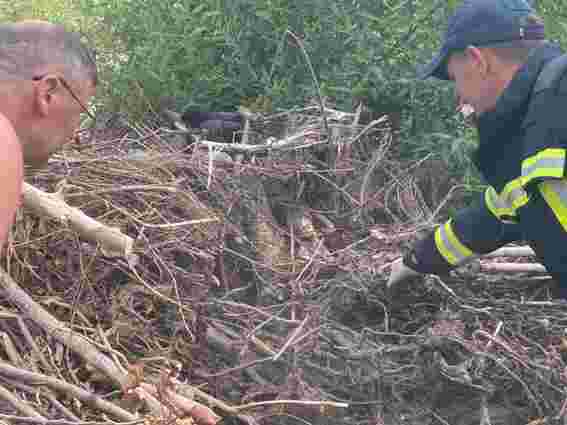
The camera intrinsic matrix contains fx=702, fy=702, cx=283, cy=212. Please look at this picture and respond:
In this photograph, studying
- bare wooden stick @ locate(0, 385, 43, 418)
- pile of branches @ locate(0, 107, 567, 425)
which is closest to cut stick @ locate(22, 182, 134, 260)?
pile of branches @ locate(0, 107, 567, 425)

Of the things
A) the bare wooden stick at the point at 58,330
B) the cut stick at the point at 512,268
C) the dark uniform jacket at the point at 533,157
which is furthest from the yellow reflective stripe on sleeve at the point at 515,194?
the bare wooden stick at the point at 58,330

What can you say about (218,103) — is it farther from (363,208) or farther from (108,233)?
(108,233)

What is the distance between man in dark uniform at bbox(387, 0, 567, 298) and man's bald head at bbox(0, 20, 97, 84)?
1190 millimetres

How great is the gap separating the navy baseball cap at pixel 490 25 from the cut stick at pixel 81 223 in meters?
1.38

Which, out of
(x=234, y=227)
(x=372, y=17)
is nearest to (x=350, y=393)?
(x=234, y=227)

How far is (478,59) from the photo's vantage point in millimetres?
2311

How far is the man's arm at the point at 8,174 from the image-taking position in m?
1.59

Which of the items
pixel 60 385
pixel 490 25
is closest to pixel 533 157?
pixel 490 25

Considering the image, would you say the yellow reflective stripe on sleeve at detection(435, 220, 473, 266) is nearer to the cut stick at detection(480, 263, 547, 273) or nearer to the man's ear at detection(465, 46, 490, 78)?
the cut stick at detection(480, 263, 547, 273)

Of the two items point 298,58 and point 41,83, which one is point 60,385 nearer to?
point 41,83

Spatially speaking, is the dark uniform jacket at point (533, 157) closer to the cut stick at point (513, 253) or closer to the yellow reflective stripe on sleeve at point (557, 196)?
the yellow reflective stripe on sleeve at point (557, 196)

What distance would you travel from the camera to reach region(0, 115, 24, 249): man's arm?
159cm

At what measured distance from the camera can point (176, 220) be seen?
3.24 meters

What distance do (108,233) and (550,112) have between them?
5.37ft
